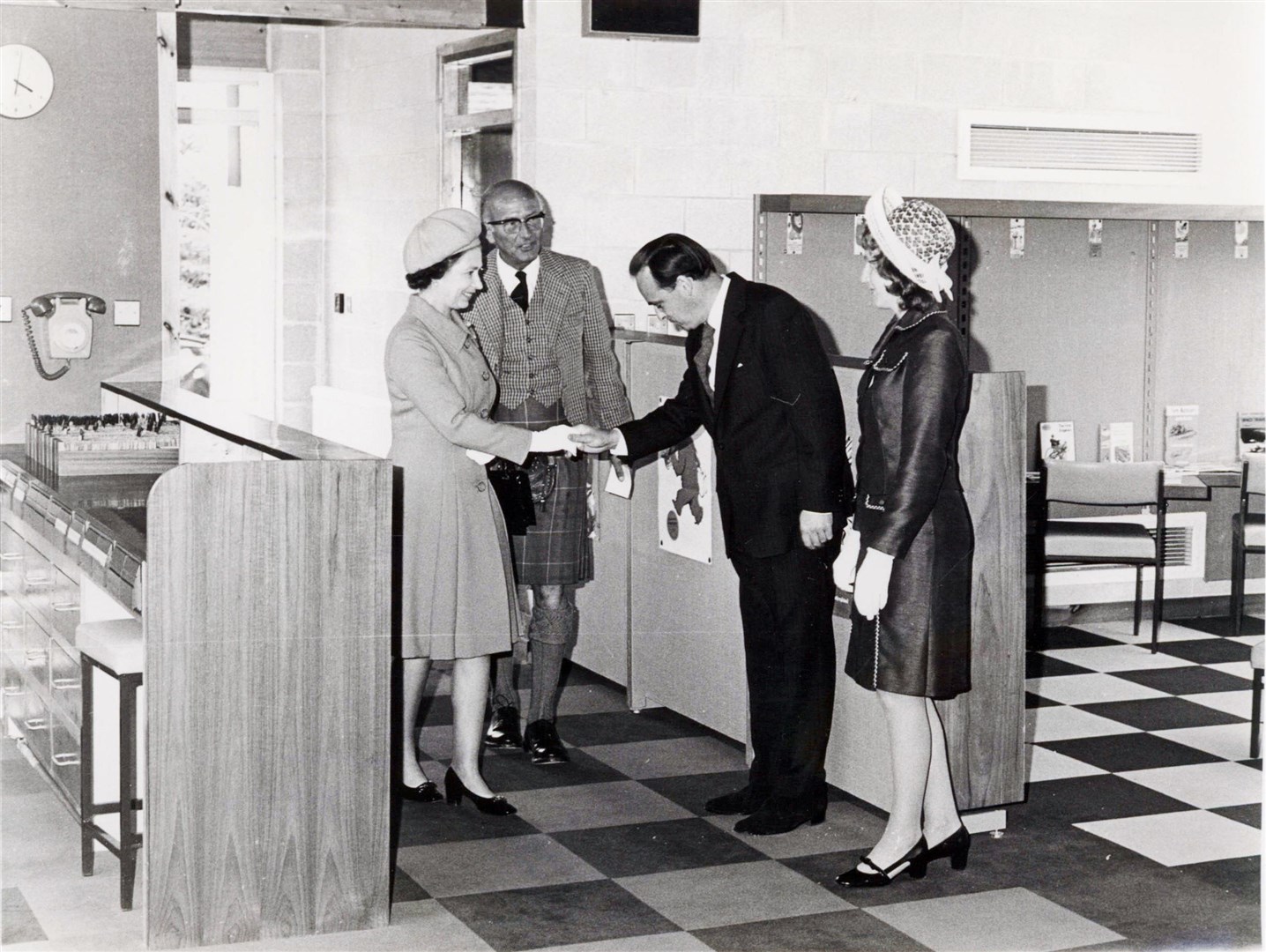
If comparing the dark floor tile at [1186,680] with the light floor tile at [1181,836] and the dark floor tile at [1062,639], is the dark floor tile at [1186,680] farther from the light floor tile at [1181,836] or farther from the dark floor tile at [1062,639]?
the light floor tile at [1181,836]

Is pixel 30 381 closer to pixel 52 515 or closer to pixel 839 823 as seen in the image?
pixel 52 515

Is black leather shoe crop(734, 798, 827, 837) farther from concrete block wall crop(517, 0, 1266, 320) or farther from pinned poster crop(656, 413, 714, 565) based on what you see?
concrete block wall crop(517, 0, 1266, 320)

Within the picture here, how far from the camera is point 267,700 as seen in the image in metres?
3.28

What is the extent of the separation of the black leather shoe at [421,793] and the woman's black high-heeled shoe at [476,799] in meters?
0.07

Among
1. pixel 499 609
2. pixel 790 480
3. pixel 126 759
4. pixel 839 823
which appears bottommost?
pixel 839 823

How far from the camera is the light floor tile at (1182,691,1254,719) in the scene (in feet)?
17.9

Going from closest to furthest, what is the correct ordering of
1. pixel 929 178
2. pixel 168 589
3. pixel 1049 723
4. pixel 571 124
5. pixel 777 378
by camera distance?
pixel 168 589, pixel 777 378, pixel 1049 723, pixel 571 124, pixel 929 178

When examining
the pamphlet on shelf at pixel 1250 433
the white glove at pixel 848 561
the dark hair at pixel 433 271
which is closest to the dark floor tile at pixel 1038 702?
the white glove at pixel 848 561

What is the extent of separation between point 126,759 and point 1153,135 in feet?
18.2

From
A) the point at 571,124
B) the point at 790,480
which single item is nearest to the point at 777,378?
the point at 790,480

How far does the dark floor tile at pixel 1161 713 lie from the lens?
17.4 feet

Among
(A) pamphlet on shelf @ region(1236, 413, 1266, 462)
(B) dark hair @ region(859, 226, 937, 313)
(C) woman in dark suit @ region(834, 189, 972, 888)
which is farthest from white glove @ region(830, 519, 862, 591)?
(A) pamphlet on shelf @ region(1236, 413, 1266, 462)

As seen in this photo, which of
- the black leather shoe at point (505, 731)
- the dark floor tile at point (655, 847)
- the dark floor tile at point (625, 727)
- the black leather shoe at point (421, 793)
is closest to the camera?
the dark floor tile at point (655, 847)

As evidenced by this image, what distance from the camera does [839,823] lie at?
419cm
